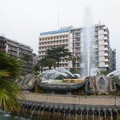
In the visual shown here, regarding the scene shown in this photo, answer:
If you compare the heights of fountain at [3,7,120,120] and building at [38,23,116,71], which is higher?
building at [38,23,116,71]

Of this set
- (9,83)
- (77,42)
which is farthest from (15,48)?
(9,83)

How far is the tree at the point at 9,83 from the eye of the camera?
5.50m

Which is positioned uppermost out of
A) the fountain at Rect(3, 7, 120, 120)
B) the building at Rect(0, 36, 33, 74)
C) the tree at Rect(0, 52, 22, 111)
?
the building at Rect(0, 36, 33, 74)

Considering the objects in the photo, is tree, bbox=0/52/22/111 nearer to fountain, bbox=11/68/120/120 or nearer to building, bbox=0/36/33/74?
fountain, bbox=11/68/120/120

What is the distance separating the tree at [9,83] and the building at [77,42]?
91428 millimetres

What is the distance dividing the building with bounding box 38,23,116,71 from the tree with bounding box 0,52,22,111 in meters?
91.4

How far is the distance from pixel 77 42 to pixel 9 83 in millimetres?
104064

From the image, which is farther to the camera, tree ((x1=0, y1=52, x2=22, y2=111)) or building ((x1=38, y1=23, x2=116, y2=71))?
building ((x1=38, y1=23, x2=116, y2=71))

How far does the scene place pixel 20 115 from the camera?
16766 millimetres

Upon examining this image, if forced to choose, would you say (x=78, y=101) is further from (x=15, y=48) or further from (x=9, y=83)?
(x=15, y=48)

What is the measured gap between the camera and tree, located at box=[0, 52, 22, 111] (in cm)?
550

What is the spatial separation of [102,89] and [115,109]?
219 centimetres

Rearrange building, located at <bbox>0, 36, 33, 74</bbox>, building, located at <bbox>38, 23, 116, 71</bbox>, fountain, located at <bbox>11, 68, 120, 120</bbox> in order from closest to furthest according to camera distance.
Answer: fountain, located at <bbox>11, 68, 120, 120</bbox>
building, located at <bbox>0, 36, 33, 74</bbox>
building, located at <bbox>38, 23, 116, 71</bbox>

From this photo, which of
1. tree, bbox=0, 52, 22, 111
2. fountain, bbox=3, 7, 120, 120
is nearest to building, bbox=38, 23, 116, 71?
fountain, bbox=3, 7, 120, 120
